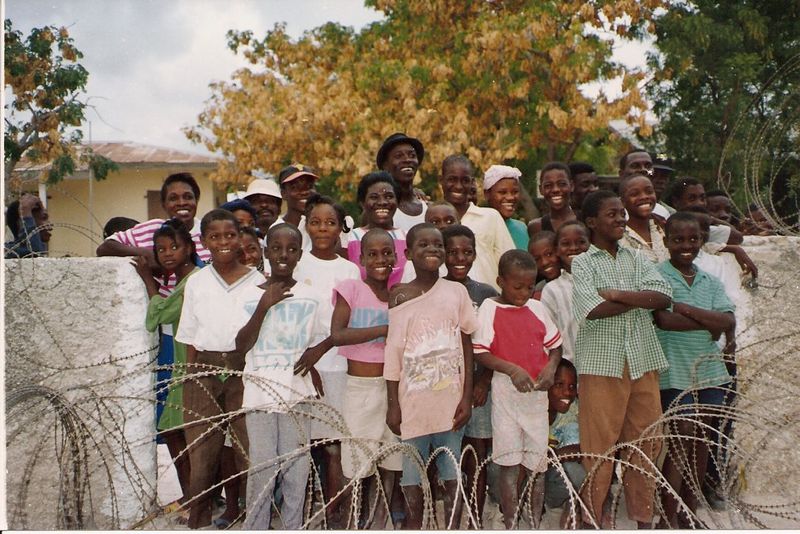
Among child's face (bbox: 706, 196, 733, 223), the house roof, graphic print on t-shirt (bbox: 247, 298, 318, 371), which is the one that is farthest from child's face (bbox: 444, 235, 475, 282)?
the house roof

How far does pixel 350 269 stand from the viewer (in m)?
3.82

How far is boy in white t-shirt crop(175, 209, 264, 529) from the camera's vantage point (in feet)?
11.8

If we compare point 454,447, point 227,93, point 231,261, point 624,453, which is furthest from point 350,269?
point 227,93

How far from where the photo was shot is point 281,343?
3570 mm

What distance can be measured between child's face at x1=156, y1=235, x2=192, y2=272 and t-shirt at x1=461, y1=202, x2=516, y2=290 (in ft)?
5.20

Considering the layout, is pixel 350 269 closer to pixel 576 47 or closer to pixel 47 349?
pixel 47 349

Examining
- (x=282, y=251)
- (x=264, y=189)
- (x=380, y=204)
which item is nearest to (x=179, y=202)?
(x=264, y=189)

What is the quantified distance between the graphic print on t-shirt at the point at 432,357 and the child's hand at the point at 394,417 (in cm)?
11

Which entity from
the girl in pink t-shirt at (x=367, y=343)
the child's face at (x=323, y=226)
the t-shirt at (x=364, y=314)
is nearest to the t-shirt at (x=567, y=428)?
the girl in pink t-shirt at (x=367, y=343)

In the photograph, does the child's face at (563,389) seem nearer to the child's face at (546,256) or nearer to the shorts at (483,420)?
the shorts at (483,420)

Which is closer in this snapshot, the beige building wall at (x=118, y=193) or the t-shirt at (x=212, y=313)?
the t-shirt at (x=212, y=313)

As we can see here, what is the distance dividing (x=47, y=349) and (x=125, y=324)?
0.41 metres

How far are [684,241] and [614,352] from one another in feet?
2.35

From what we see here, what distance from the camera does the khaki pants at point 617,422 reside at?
3.61m
